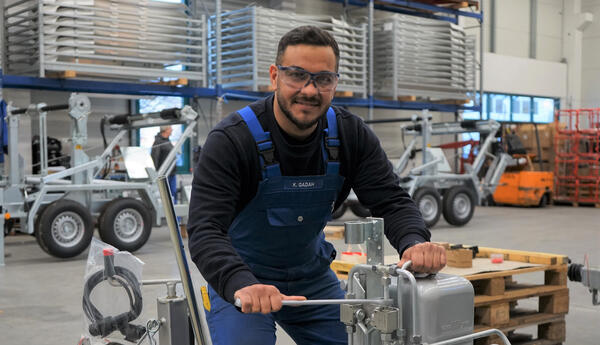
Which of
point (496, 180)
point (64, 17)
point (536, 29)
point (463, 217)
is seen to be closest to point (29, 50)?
point (64, 17)

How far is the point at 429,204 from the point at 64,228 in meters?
6.16

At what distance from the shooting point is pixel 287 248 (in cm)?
245

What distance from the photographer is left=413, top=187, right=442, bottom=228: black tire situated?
11.5m

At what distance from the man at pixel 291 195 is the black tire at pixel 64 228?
20.6ft

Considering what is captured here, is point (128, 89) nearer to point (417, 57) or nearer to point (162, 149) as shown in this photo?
point (162, 149)

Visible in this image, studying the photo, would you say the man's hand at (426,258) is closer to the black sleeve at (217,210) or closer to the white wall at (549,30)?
the black sleeve at (217,210)

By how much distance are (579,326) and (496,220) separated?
8.21m

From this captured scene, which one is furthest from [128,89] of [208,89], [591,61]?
[591,61]

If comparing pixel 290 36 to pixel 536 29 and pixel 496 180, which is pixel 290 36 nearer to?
pixel 496 180

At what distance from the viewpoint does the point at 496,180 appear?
42.3ft

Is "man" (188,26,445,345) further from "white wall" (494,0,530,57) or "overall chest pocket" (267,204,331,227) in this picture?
"white wall" (494,0,530,57)

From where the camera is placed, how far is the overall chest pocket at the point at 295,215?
7.77 ft

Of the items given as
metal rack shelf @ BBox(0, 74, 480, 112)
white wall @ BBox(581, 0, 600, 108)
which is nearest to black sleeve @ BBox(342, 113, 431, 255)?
→ metal rack shelf @ BBox(0, 74, 480, 112)

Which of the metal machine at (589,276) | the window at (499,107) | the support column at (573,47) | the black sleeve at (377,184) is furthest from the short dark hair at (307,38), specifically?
the support column at (573,47)
